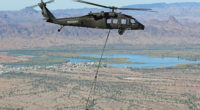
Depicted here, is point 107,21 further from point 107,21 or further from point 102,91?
point 102,91

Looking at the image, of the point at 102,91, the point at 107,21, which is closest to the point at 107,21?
the point at 107,21

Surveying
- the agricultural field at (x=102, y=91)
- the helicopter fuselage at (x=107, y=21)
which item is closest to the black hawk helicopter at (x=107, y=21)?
the helicopter fuselage at (x=107, y=21)

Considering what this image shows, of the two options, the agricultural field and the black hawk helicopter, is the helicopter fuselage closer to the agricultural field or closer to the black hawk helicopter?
the black hawk helicopter

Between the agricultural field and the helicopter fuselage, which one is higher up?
the helicopter fuselage

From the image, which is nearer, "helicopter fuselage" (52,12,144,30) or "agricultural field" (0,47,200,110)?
"helicopter fuselage" (52,12,144,30)

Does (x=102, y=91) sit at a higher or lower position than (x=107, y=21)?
lower

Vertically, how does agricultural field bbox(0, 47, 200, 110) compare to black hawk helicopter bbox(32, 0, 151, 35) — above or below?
A: below

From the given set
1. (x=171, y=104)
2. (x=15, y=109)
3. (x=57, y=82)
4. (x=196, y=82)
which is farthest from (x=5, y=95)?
(x=196, y=82)

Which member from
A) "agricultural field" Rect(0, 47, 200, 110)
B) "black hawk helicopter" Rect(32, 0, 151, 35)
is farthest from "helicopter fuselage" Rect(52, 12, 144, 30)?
"agricultural field" Rect(0, 47, 200, 110)

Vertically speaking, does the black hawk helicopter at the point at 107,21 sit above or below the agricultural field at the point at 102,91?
above

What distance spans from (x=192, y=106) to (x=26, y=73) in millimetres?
99441

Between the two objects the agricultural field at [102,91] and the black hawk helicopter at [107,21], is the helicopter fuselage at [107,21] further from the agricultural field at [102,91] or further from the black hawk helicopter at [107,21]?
the agricultural field at [102,91]

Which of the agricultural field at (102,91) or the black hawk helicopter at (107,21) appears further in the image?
the agricultural field at (102,91)

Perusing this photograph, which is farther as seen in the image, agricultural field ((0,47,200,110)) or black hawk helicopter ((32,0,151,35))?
agricultural field ((0,47,200,110))
